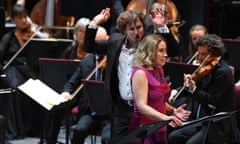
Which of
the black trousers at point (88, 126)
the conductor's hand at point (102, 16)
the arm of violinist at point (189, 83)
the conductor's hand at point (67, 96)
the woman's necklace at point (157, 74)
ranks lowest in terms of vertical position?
the black trousers at point (88, 126)

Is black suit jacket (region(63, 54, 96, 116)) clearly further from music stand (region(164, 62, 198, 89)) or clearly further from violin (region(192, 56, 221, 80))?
violin (region(192, 56, 221, 80))

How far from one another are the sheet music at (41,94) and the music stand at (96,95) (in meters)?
0.23

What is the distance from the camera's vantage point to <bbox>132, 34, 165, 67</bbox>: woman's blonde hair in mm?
4566

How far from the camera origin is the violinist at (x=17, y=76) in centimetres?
698

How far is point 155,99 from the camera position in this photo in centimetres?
455

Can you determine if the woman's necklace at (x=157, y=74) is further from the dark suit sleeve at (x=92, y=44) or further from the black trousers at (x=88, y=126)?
the black trousers at (x=88, y=126)

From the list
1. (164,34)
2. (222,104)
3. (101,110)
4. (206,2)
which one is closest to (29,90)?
(101,110)

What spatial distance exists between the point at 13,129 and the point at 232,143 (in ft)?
8.31

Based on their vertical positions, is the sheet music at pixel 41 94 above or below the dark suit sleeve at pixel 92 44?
below

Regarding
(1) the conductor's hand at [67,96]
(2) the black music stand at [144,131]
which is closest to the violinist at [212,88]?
(1) the conductor's hand at [67,96]

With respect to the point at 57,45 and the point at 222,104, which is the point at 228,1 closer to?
the point at 57,45

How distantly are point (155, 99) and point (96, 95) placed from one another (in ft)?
3.62

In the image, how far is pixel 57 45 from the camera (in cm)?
693

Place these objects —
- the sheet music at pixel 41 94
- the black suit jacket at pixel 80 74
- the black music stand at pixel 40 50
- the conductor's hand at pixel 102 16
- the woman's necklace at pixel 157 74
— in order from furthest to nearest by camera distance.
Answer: the black music stand at pixel 40 50
the black suit jacket at pixel 80 74
the sheet music at pixel 41 94
the conductor's hand at pixel 102 16
the woman's necklace at pixel 157 74
